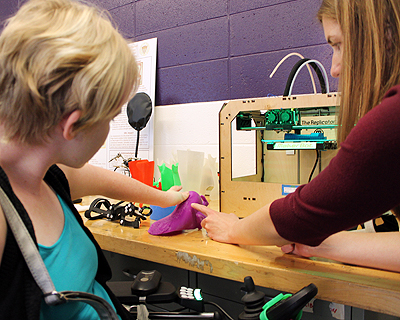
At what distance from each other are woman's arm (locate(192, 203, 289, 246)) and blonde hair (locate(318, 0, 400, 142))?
1.20ft

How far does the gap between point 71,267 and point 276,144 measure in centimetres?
79

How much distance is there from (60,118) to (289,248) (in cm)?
63

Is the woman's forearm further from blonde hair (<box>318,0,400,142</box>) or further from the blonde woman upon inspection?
the blonde woman

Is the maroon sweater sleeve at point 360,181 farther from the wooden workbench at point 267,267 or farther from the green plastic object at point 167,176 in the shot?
the green plastic object at point 167,176

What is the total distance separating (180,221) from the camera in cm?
98

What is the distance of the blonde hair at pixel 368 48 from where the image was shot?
2.12 feet

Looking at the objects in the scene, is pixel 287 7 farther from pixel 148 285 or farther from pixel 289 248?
pixel 148 285

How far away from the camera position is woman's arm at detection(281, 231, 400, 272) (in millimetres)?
668

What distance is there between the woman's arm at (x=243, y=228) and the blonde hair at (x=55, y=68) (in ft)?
1.42

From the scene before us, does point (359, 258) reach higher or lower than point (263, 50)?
lower

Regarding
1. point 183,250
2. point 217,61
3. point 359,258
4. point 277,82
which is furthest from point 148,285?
point 217,61

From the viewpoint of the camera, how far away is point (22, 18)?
1.57ft

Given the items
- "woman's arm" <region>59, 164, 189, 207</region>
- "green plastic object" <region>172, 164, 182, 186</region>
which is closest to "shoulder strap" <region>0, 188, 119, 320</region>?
"woman's arm" <region>59, 164, 189, 207</region>

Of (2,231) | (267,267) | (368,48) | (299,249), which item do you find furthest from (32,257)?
(368,48)
